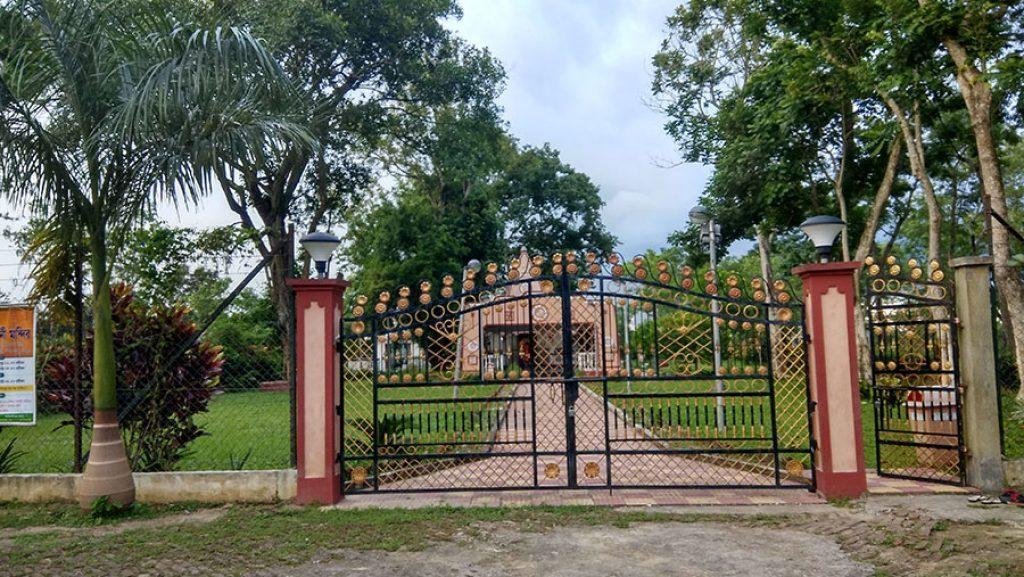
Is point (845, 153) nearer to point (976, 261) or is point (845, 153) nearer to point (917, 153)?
point (917, 153)

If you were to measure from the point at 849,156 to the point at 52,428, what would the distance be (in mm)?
14717

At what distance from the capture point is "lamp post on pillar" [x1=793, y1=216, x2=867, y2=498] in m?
5.84

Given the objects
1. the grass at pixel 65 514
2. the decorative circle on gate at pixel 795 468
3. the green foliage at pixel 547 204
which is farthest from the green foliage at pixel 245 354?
the green foliage at pixel 547 204

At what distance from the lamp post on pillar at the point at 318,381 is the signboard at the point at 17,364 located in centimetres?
271

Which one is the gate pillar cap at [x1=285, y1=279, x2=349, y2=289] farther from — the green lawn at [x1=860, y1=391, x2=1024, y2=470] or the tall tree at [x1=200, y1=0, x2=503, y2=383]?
the tall tree at [x1=200, y1=0, x2=503, y2=383]

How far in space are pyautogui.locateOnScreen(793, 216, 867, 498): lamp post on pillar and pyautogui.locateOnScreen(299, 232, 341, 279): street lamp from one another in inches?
168

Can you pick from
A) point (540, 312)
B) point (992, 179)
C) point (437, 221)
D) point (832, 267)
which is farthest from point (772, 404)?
point (437, 221)

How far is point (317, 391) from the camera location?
243 inches

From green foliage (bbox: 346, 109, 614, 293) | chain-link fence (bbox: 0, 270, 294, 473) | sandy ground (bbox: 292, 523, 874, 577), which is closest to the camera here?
sandy ground (bbox: 292, 523, 874, 577)

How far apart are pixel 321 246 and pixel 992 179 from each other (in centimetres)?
805

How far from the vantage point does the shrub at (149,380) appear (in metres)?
6.65

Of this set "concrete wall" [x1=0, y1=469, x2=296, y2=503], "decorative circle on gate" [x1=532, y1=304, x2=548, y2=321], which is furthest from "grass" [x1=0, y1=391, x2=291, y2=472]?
"decorative circle on gate" [x1=532, y1=304, x2=548, y2=321]

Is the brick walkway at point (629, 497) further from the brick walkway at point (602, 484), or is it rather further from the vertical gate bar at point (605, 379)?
the vertical gate bar at point (605, 379)

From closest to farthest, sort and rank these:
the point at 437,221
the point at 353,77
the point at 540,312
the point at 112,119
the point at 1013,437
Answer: the point at 112,119, the point at 540,312, the point at 1013,437, the point at 353,77, the point at 437,221
